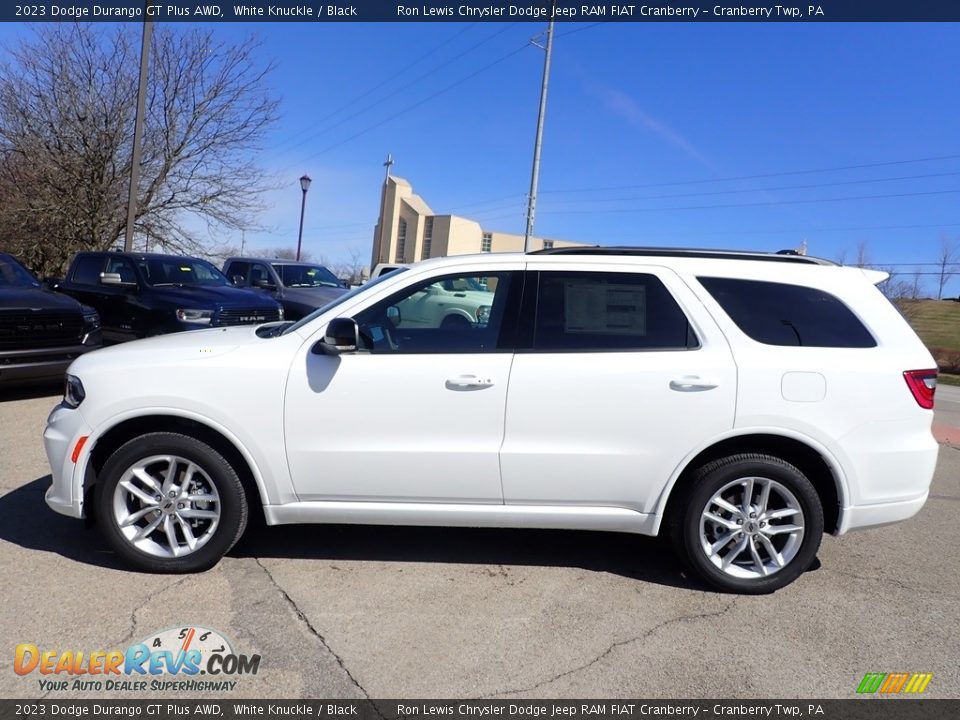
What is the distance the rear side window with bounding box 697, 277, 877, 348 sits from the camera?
12.1 feet

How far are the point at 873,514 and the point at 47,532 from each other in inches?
186

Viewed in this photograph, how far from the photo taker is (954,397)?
53.4 feet

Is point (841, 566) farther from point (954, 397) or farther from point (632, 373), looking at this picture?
point (954, 397)

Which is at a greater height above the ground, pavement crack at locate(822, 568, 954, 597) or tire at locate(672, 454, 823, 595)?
tire at locate(672, 454, 823, 595)

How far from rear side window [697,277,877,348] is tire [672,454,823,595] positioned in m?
0.67

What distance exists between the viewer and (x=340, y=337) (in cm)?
354

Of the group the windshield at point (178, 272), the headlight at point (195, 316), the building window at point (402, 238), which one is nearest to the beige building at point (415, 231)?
the building window at point (402, 238)

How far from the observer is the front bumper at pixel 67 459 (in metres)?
3.62

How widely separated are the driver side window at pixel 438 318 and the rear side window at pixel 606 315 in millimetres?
257

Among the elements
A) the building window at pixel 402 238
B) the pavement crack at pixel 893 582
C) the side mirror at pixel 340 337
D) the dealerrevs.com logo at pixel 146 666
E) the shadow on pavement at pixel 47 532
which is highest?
the building window at pixel 402 238

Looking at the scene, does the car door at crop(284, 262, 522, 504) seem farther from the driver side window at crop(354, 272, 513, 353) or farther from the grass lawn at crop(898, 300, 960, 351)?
the grass lawn at crop(898, 300, 960, 351)

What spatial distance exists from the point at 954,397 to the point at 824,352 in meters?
15.8

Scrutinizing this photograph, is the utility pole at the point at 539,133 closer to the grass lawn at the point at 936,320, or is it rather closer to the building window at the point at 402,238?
the grass lawn at the point at 936,320

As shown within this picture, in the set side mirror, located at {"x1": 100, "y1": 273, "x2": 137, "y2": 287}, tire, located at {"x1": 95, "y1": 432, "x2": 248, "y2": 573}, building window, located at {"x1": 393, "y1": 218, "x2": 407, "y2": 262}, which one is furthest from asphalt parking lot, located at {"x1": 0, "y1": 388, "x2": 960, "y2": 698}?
building window, located at {"x1": 393, "y1": 218, "x2": 407, "y2": 262}
